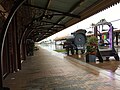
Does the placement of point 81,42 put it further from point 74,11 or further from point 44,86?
point 44,86

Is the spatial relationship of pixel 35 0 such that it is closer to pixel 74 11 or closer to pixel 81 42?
pixel 74 11

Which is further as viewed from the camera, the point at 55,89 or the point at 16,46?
the point at 16,46

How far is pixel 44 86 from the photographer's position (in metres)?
7.11

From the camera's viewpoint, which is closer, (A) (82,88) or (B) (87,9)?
(A) (82,88)

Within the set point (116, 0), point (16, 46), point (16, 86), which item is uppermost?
point (116, 0)

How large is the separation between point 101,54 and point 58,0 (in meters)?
4.39

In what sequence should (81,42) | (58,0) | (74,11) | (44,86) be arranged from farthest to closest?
1. (81,42)
2. (74,11)
3. (58,0)
4. (44,86)

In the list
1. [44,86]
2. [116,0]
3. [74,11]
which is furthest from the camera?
[74,11]

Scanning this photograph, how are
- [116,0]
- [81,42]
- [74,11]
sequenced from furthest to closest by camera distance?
[81,42] < [74,11] < [116,0]

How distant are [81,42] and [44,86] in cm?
1404

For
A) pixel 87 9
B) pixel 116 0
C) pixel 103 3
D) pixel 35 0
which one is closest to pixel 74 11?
pixel 87 9

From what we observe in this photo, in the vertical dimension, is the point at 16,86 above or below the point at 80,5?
below

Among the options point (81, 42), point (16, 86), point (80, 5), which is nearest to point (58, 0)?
point (80, 5)

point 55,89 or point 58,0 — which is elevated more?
point 58,0
